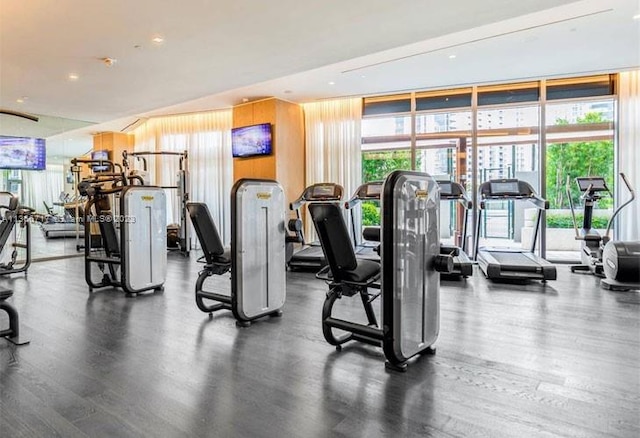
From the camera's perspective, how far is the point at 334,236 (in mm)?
2828

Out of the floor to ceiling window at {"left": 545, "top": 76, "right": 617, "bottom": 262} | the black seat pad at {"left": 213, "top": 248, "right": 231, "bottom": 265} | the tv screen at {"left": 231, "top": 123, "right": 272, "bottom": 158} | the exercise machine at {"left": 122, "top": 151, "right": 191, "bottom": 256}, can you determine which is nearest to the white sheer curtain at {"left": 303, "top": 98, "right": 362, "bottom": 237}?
the tv screen at {"left": 231, "top": 123, "right": 272, "bottom": 158}

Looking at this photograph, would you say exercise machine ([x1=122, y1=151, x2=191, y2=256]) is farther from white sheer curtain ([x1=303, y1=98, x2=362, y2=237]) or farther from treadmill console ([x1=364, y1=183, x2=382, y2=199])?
treadmill console ([x1=364, y1=183, x2=382, y2=199])

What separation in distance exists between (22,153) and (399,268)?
26.8ft

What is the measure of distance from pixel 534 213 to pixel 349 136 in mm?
3890

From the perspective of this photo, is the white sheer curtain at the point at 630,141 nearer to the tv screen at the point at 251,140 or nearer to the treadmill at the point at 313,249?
the treadmill at the point at 313,249

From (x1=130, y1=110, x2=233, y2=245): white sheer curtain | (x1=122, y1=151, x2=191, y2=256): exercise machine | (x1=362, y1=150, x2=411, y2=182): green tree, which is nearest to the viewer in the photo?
(x1=362, y1=150, x2=411, y2=182): green tree

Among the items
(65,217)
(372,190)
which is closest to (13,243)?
(65,217)

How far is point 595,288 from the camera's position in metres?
4.93

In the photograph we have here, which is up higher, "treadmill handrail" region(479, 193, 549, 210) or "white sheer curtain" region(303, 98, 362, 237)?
"white sheer curtain" region(303, 98, 362, 237)

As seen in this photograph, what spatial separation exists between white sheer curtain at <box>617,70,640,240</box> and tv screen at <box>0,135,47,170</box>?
34.5 feet

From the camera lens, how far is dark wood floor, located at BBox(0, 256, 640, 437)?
78.3 inches

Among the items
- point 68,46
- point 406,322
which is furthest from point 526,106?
point 68,46

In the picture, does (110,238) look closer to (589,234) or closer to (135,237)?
(135,237)

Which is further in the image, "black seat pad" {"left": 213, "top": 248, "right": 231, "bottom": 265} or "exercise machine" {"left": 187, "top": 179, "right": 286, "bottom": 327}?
"black seat pad" {"left": 213, "top": 248, "right": 231, "bottom": 265}
